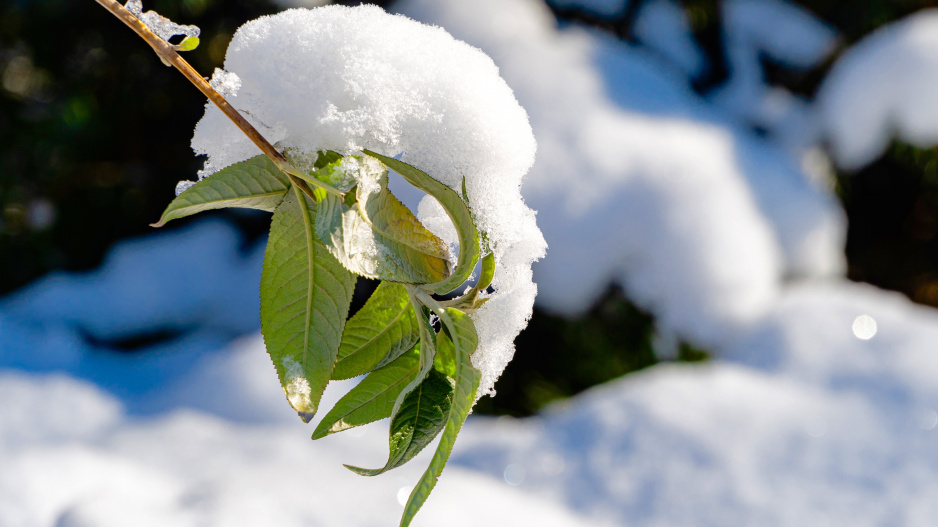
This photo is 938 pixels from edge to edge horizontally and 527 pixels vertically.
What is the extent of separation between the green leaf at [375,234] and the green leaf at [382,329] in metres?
0.03

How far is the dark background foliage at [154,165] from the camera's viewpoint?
1.37 metres

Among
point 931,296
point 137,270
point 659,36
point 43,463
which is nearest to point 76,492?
point 43,463

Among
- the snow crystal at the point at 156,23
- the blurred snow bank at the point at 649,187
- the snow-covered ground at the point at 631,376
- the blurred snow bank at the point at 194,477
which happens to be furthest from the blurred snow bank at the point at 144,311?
the snow crystal at the point at 156,23

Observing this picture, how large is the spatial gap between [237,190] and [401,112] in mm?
72

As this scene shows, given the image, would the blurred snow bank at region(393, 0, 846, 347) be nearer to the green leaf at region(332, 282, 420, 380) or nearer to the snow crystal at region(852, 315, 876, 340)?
the snow crystal at region(852, 315, 876, 340)

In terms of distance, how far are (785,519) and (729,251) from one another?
567mm

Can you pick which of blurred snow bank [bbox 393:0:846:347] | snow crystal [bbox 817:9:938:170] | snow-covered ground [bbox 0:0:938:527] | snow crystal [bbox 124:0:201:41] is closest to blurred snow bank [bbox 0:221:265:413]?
snow-covered ground [bbox 0:0:938:527]

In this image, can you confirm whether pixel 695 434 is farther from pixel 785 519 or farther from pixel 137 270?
pixel 137 270

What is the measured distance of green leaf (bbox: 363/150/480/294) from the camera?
234mm

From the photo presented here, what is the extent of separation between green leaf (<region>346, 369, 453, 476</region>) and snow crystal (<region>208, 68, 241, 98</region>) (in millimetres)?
136

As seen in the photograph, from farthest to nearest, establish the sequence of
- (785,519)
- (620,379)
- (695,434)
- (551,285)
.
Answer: (551,285)
(620,379)
(695,434)
(785,519)

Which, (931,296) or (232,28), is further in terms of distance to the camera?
(931,296)

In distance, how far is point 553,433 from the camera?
1136 mm

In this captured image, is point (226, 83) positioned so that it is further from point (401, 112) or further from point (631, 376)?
point (631, 376)
